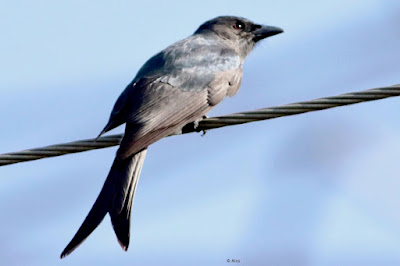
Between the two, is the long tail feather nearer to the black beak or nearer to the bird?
the bird

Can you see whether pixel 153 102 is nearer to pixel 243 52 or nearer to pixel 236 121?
pixel 236 121

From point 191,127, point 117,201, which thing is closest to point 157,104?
point 191,127

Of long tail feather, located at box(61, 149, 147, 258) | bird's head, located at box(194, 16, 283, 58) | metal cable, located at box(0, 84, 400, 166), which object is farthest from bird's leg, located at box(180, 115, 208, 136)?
bird's head, located at box(194, 16, 283, 58)

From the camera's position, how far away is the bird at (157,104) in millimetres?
5824

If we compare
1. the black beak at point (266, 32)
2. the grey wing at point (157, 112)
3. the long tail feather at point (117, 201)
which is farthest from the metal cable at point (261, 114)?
the black beak at point (266, 32)

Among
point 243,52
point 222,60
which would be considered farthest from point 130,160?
point 243,52

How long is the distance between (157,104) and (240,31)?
101 inches

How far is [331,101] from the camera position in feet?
16.0

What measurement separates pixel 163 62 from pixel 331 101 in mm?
2450

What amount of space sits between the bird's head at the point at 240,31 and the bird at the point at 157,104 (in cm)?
42

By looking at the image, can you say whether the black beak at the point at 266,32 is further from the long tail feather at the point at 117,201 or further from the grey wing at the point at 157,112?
the long tail feather at the point at 117,201

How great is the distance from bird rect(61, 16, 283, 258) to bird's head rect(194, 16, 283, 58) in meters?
0.42

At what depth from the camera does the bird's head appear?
8.39 meters

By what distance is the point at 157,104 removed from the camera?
20.4 feet
